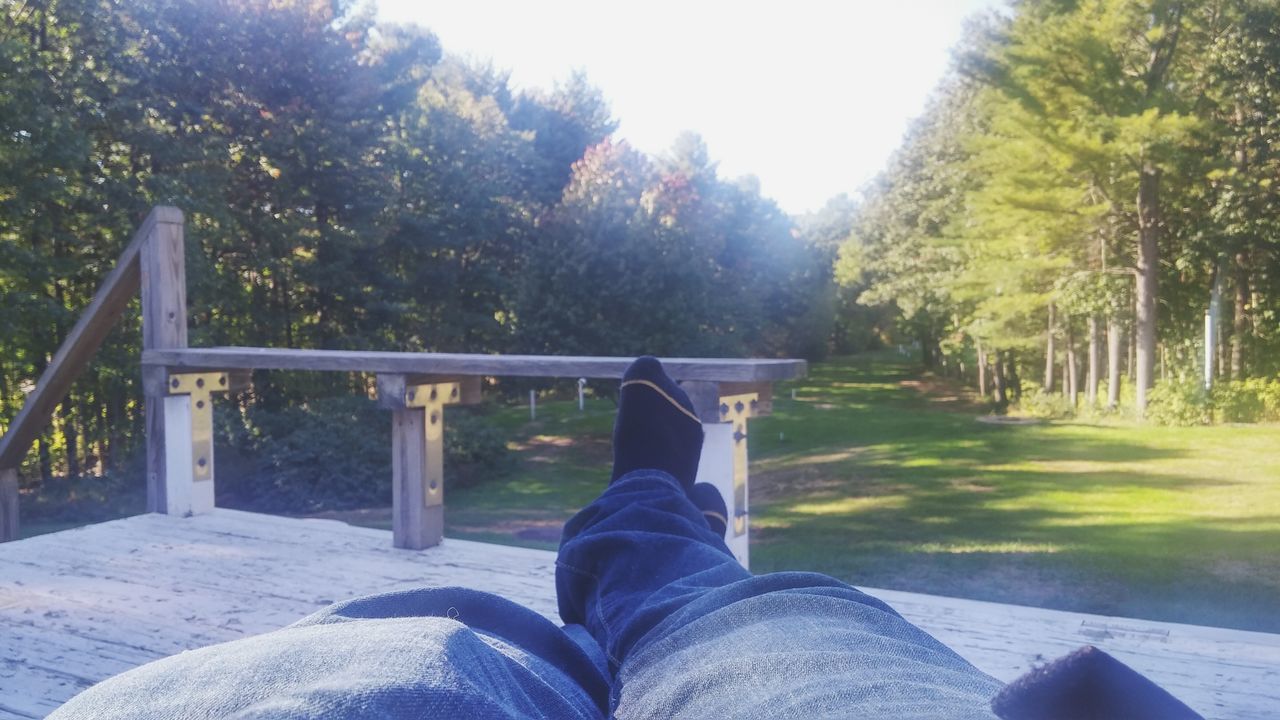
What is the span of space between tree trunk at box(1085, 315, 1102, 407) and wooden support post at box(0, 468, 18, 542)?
4.08 m

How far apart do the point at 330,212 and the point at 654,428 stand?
5619mm

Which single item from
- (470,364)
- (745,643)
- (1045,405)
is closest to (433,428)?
(470,364)

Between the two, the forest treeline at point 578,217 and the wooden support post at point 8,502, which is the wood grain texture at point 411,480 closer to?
the wooden support post at point 8,502

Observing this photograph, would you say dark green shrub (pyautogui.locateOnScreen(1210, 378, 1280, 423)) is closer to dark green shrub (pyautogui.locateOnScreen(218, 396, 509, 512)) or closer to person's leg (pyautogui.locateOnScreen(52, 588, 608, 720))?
person's leg (pyautogui.locateOnScreen(52, 588, 608, 720))

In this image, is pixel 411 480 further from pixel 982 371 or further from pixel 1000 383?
pixel 982 371

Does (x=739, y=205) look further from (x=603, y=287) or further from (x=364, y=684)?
(x=364, y=684)

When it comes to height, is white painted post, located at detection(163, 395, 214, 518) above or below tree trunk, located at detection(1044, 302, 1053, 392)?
below

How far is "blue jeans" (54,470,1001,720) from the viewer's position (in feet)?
1.05

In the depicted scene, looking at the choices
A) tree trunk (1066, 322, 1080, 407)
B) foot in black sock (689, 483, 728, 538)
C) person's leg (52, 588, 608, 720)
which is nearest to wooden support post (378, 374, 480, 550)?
foot in black sock (689, 483, 728, 538)

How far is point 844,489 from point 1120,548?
60.8 inches

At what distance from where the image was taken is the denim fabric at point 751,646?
0.42 meters

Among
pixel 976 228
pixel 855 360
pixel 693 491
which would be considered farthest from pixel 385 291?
pixel 693 491

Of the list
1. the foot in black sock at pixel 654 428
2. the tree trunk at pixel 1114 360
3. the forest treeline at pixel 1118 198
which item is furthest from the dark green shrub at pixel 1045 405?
the foot in black sock at pixel 654 428

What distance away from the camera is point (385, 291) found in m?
6.59
